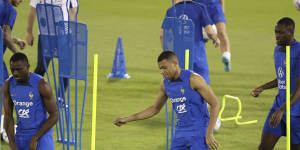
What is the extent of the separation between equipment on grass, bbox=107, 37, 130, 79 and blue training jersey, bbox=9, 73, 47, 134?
6274mm

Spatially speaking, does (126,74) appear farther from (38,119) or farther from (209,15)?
(38,119)

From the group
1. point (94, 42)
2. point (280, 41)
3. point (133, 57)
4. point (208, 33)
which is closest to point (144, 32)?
point (94, 42)

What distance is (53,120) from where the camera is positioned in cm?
684

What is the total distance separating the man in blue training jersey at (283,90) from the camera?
7207 mm

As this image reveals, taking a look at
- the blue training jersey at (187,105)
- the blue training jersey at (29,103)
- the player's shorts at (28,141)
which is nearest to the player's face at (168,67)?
the blue training jersey at (187,105)

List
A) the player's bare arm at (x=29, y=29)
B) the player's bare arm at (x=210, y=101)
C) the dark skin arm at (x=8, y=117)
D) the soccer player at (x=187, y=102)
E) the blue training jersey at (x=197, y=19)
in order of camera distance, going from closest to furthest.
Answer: the player's bare arm at (x=210, y=101), the soccer player at (x=187, y=102), the dark skin arm at (x=8, y=117), the blue training jersey at (x=197, y=19), the player's bare arm at (x=29, y=29)

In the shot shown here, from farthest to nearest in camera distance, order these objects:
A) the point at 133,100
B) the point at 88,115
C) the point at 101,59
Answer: the point at 101,59, the point at 133,100, the point at 88,115

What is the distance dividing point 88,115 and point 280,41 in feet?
13.7

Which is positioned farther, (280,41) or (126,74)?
(126,74)

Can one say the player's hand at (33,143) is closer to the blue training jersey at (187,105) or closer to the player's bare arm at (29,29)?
the blue training jersey at (187,105)

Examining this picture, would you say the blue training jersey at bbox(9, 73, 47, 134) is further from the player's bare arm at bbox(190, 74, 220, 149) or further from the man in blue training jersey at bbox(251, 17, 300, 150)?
the man in blue training jersey at bbox(251, 17, 300, 150)

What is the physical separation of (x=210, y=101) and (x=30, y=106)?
1.78m

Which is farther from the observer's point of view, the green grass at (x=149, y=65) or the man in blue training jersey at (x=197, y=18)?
the green grass at (x=149, y=65)

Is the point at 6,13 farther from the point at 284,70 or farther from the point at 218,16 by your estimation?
the point at 284,70
